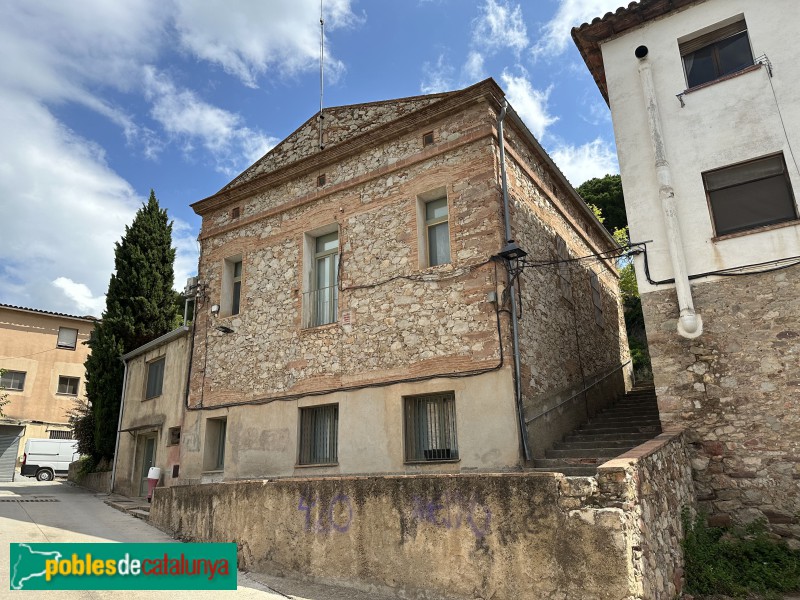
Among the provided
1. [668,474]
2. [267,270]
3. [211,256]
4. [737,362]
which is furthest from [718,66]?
[211,256]

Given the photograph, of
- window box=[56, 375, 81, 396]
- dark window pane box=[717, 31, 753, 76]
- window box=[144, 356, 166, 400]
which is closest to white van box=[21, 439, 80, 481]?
window box=[56, 375, 81, 396]

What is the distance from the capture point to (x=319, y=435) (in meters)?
10.5

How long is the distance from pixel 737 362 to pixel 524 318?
309cm

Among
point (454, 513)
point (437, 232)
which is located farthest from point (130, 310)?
point (454, 513)

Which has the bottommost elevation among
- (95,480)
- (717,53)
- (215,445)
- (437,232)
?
(95,480)

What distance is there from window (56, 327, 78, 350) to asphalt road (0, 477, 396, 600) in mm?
13376

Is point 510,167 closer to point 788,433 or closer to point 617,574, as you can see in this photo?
point 788,433

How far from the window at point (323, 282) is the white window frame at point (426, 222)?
196 centimetres

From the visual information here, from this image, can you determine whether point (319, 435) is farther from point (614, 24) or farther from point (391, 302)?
point (614, 24)

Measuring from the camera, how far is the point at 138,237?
68.3ft

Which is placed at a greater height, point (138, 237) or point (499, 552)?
point (138, 237)

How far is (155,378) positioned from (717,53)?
15099 millimetres

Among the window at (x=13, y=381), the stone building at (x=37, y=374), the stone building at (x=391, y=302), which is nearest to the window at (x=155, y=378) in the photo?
the stone building at (x=391, y=302)

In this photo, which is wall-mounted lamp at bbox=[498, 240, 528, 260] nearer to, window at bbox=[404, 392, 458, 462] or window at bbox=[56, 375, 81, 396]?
window at bbox=[404, 392, 458, 462]
